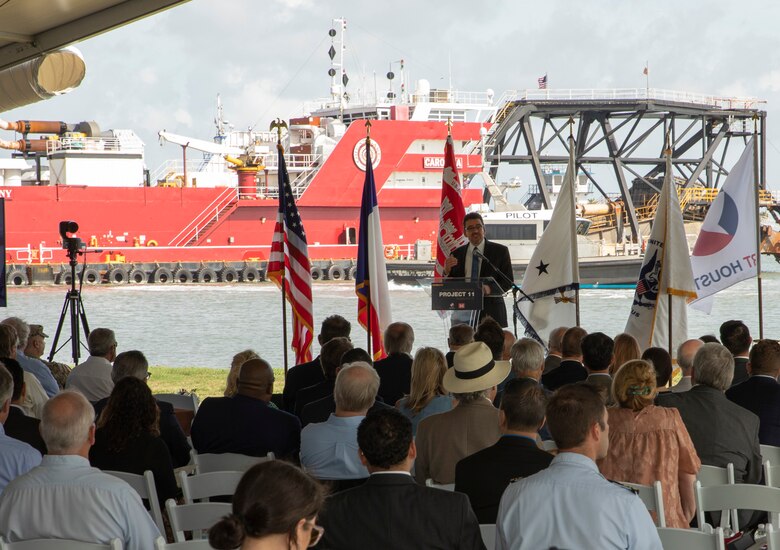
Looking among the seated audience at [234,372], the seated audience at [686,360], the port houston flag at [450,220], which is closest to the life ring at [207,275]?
the port houston flag at [450,220]

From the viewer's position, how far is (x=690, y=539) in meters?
2.58

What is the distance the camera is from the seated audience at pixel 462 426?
143 inches

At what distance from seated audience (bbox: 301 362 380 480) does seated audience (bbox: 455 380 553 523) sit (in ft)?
1.98

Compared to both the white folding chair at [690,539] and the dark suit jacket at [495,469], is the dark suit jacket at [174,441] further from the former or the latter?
the white folding chair at [690,539]

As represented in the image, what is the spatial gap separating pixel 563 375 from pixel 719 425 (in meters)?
1.30

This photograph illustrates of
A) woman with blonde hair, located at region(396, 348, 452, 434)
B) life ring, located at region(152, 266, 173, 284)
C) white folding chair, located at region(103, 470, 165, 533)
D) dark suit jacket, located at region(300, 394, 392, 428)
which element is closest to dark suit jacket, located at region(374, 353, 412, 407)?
dark suit jacket, located at region(300, 394, 392, 428)

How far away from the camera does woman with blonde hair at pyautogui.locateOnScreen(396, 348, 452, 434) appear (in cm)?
425

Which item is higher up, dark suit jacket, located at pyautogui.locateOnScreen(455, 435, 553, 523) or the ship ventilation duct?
the ship ventilation duct

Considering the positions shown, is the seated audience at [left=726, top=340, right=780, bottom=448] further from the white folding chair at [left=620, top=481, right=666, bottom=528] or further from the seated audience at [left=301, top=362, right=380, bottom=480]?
the seated audience at [left=301, top=362, right=380, bottom=480]

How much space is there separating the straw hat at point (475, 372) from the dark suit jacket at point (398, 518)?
1.07 meters

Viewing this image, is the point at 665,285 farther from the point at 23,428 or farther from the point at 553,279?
the point at 23,428

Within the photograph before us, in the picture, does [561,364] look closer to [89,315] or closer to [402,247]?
[89,315]

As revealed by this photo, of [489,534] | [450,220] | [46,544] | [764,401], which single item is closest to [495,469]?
[489,534]

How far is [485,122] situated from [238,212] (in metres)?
9.09
